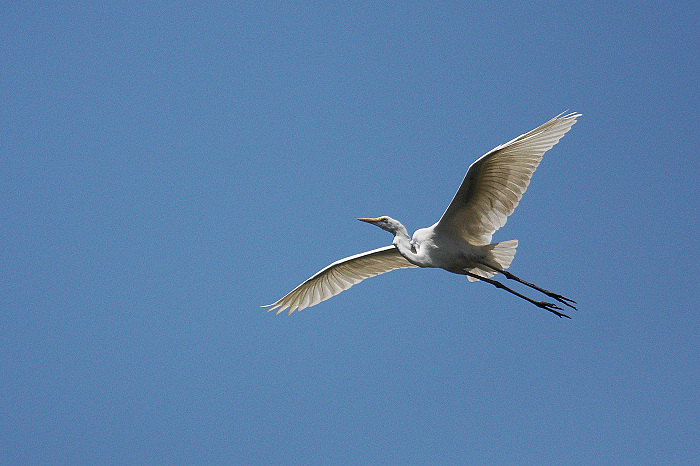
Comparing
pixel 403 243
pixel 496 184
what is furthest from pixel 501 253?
pixel 403 243

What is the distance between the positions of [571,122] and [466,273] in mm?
2873

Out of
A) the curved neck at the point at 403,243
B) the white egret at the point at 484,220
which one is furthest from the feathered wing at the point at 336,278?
the curved neck at the point at 403,243

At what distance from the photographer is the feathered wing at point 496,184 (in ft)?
29.9

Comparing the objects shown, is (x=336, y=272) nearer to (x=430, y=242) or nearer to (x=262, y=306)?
(x=262, y=306)

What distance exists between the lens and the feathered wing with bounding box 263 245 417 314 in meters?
12.2

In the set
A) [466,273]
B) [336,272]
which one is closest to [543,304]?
[466,273]

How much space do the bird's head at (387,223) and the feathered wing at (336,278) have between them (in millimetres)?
1085

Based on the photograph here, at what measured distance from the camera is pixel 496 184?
377 inches

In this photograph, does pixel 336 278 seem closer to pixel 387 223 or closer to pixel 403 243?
pixel 387 223

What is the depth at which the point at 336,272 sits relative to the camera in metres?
12.6

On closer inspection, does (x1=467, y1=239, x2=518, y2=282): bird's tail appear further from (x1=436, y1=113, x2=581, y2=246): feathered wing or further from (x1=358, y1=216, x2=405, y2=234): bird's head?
(x1=358, y1=216, x2=405, y2=234): bird's head

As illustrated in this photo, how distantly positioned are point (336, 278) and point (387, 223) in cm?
216

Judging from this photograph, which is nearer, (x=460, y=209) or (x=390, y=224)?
(x=460, y=209)

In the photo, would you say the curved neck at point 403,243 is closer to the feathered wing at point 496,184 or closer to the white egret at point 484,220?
the white egret at point 484,220
